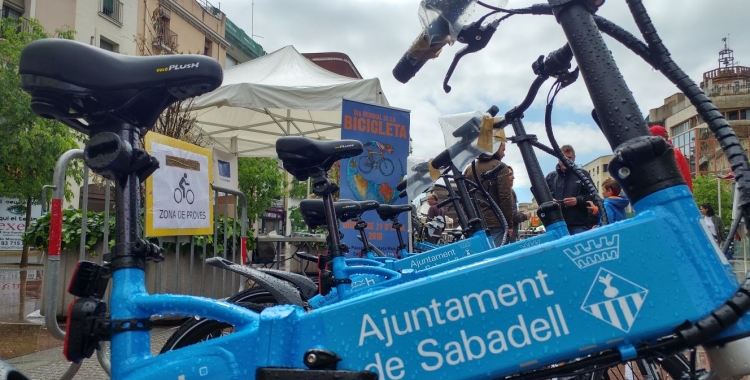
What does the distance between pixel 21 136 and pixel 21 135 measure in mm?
30

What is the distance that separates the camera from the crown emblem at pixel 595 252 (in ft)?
4.16

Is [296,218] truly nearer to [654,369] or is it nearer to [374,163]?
[374,163]

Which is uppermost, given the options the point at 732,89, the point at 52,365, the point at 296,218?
the point at 732,89

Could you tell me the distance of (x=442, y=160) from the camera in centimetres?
362

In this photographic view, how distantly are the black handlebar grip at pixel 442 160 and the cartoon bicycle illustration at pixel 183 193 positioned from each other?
2.05 metres

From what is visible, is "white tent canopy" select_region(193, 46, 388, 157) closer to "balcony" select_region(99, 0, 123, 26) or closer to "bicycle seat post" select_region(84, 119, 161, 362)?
"bicycle seat post" select_region(84, 119, 161, 362)

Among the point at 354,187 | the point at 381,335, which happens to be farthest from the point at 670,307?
the point at 354,187

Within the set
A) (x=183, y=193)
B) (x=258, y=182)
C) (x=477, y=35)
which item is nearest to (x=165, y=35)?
(x=258, y=182)

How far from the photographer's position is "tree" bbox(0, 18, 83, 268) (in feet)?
47.5

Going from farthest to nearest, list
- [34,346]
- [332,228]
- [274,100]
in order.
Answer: [274,100] → [34,346] → [332,228]

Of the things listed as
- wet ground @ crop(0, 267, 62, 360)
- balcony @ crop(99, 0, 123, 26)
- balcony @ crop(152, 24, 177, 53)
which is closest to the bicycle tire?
wet ground @ crop(0, 267, 62, 360)

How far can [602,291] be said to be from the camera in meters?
1.26

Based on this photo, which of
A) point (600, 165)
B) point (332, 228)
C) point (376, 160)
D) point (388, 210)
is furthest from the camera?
point (376, 160)

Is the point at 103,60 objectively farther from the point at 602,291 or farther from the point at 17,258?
the point at 17,258
